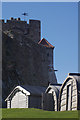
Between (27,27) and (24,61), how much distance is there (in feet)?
95.7

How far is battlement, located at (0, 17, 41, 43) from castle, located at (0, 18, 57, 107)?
860cm

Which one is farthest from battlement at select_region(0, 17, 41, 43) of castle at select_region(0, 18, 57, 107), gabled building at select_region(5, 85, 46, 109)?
gabled building at select_region(5, 85, 46, 109)

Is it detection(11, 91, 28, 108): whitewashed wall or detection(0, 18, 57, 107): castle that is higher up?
detection(0, 18, 57, 107): castle

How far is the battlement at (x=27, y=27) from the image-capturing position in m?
106

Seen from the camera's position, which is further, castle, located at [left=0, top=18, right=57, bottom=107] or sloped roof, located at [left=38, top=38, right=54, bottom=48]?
sloped roof, located at [left=38, top=38, right=54, bottom=48]

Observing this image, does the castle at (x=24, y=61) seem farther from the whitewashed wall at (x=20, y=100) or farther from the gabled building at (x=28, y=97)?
the gabled building at (x=28, y=97)

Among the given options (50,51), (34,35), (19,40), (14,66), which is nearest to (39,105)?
(14,66)

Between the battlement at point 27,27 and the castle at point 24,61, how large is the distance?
339 inches

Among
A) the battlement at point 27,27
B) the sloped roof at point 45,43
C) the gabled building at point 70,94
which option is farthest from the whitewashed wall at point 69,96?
the battlement at point 27,27

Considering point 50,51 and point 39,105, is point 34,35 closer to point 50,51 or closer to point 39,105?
point 50,51

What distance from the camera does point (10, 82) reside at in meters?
67.6

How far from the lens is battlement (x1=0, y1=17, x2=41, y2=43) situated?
349ft

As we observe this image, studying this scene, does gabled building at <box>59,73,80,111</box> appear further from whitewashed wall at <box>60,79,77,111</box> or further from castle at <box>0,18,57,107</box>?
castle at <box>0,18,57,107</box>

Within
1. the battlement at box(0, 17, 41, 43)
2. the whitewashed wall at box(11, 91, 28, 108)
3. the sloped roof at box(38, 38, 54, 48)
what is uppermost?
the battlement at box(0, 17, 41, 43)
